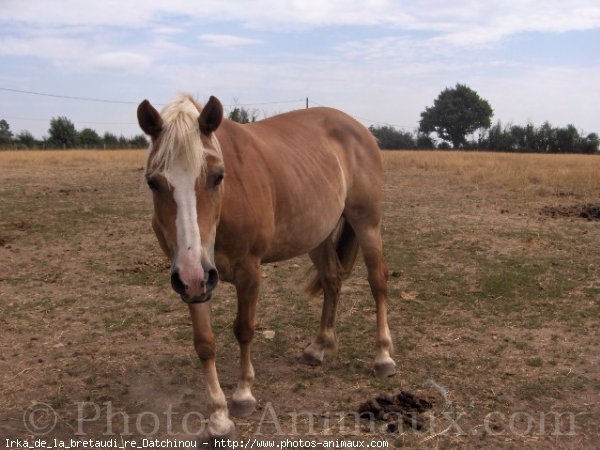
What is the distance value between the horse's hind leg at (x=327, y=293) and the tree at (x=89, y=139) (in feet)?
150

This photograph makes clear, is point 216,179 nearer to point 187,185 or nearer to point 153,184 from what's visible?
point 187,185

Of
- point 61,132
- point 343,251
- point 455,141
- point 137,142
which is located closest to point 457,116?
point 455,141

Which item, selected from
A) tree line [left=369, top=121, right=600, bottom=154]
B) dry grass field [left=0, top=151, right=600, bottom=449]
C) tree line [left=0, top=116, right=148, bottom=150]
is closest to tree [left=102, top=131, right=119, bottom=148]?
tree line [left=0, top=116, right=148, bottom=150]

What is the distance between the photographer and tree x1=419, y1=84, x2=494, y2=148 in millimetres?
59156

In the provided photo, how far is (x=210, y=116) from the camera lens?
259 centimetres

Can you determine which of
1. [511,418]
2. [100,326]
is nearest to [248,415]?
[511,418]

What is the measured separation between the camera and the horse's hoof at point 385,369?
3.73m

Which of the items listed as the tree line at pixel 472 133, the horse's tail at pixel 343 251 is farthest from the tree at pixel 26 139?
the horse's tail at pixel 343 251

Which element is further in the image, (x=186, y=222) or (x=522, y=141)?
(x=522, y=141)

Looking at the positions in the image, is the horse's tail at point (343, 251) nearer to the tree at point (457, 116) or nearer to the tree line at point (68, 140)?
the tree line at point (68, 140)

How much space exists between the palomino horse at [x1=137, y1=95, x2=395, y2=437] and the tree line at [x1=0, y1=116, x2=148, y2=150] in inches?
1552

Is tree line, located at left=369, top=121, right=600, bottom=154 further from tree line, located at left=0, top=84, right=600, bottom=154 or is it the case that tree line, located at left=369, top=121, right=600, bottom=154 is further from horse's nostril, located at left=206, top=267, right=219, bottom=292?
horse's nostril, located at left=206, top=267, right=219, bottom=292

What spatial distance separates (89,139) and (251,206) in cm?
4850

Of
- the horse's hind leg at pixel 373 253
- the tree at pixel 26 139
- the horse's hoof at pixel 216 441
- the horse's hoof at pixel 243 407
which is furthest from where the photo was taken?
the tree at pixel 26 139
